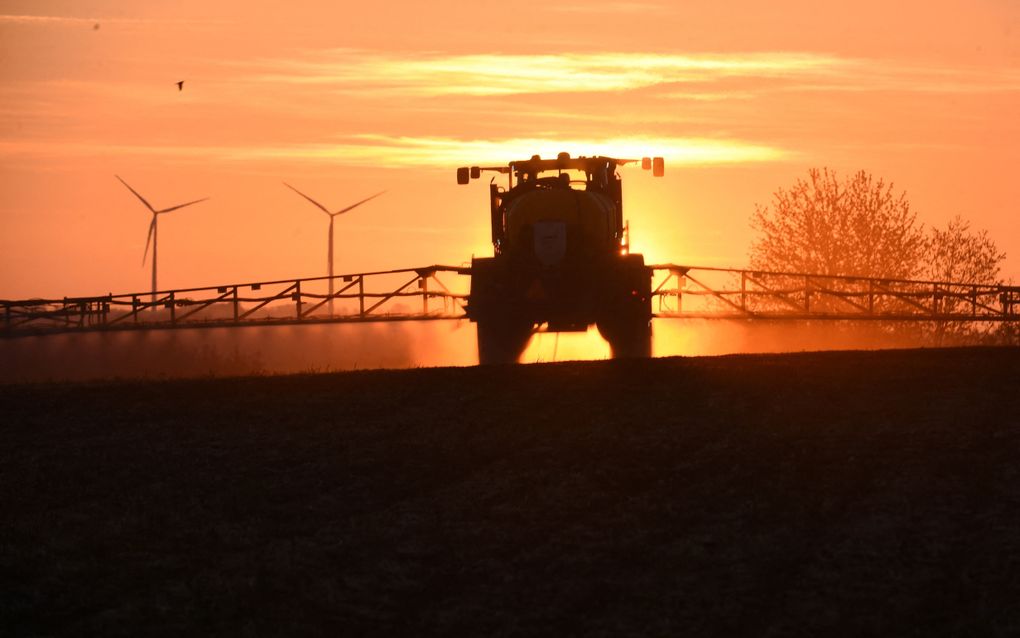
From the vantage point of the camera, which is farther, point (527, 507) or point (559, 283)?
point (559, 283)

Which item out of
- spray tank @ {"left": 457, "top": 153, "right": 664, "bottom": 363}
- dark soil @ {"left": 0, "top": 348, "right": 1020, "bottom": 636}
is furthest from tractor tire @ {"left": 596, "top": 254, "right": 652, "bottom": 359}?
dark soil @ {"left": 0, "top": 348, "right": 1020, "bottom": 636}

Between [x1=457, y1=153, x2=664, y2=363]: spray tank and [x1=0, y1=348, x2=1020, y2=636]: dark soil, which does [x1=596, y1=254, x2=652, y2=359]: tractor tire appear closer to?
[x1=457, y1=153, x2=664, y2=363]: spray tank

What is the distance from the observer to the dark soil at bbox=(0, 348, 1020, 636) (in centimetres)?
1186

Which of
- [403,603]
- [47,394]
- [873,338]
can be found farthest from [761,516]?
[873,338]

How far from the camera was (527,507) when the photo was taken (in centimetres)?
1452

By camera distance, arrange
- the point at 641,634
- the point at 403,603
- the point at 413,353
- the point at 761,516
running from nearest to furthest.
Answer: the point at 641,634, the point at 403,603, the point at 761,516, the point at 413,353

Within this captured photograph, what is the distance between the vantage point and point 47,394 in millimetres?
22109

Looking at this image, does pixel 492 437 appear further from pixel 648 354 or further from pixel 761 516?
pixel 648 354

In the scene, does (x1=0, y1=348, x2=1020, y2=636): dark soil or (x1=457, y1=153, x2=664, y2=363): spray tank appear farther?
(x1=457, y1=153, x2=664, y2=363): spray tank

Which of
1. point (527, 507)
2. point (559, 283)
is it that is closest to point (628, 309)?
point (559, 283)

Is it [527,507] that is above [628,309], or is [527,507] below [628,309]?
below

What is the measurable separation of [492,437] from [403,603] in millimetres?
5596

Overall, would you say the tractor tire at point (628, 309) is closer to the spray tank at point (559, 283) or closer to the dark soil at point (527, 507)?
the spray tank at point (559, 283)

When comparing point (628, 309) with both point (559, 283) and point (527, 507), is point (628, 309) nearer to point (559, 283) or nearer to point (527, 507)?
point (559, 283)
